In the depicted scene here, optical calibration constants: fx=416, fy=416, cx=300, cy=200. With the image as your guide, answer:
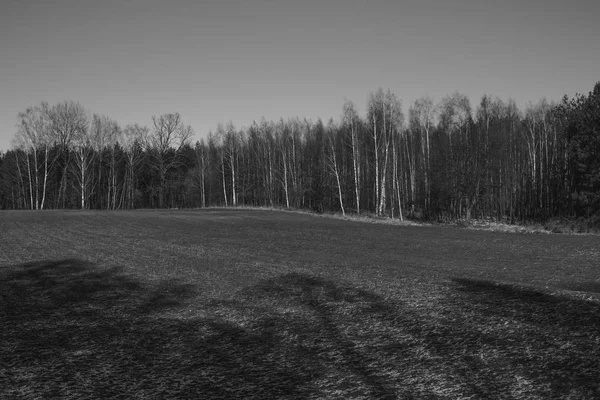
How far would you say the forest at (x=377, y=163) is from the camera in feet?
142

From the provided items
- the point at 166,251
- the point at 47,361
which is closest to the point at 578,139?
the point at 166,251

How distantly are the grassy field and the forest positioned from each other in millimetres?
29763

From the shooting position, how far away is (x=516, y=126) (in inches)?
2156

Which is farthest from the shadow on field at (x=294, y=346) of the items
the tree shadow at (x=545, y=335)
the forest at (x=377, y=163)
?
the forest at (x=377, y=163)

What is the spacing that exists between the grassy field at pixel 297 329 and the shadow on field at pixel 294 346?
0.03 metres

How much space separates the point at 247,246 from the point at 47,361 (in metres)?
14.6

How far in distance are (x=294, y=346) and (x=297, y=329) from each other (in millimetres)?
868

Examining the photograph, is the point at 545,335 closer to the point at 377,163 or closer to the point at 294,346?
the point at 294,346

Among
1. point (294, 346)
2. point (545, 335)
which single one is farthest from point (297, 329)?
point (545, 335)

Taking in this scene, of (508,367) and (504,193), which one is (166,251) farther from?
(504,193)

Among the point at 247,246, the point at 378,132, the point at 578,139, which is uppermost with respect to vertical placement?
the point at 378,132

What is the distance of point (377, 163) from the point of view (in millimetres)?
43375

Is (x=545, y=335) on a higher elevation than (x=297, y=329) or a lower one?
higher

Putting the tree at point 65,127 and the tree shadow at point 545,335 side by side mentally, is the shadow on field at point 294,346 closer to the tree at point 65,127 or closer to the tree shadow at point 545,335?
the tree shadow at point 545,335
